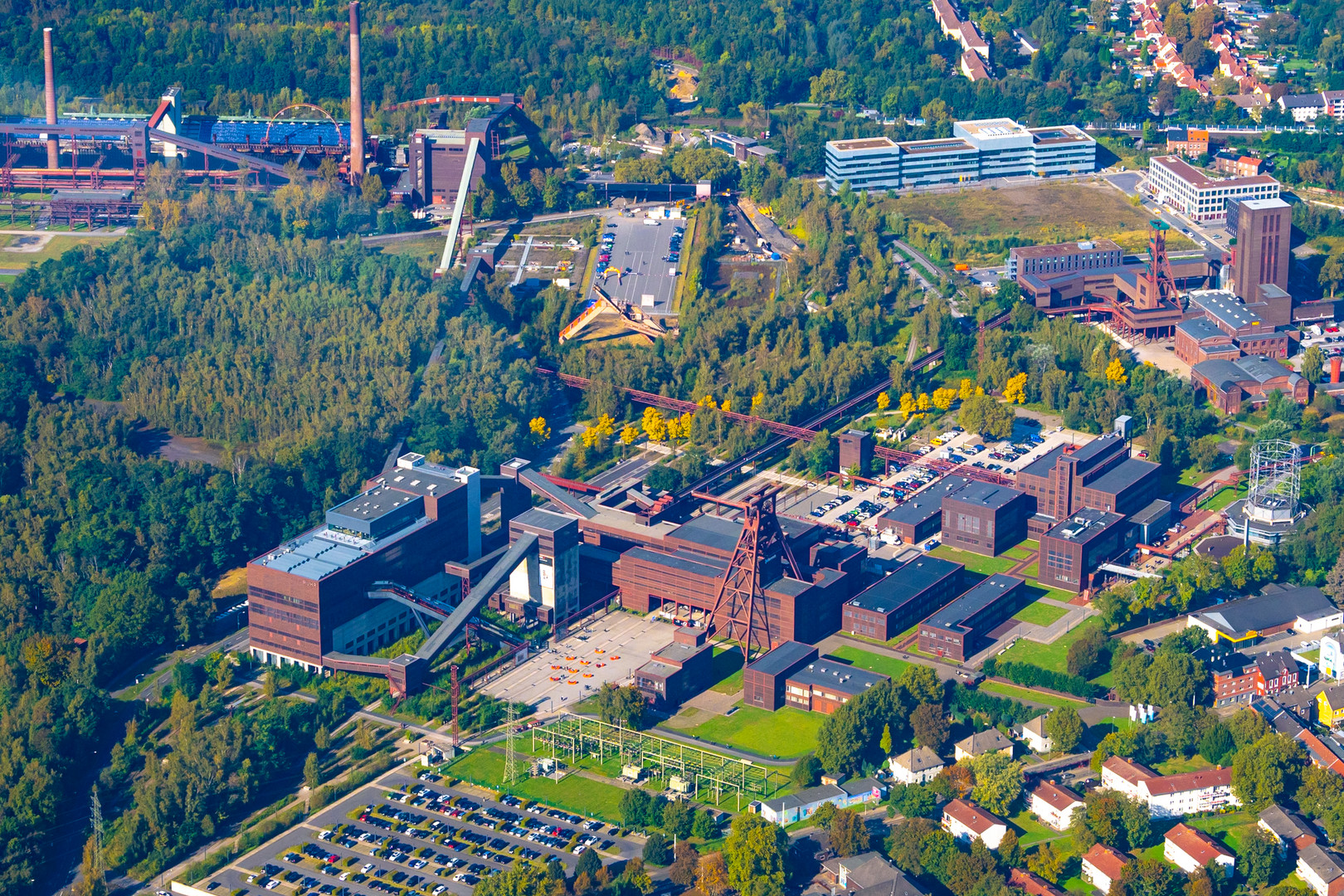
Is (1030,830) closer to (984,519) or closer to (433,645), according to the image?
(984,519)

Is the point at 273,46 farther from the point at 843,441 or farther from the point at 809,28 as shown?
the point at 843,441

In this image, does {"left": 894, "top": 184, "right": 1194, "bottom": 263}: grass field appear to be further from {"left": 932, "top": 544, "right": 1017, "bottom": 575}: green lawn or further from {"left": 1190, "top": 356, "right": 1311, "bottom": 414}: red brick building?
{"left": 932, "top": 544, "right": 1017, "bottom": 575}: green lawn

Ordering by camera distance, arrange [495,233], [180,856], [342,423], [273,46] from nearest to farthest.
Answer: [180,856] → [342,423] → [495,233] → [273,46]

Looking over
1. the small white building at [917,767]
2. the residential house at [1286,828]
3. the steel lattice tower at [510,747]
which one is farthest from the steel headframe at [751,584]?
the residential house at [1286,828]

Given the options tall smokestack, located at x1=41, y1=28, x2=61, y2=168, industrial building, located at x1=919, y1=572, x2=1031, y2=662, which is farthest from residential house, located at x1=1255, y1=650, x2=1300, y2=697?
tall smokestack, located at x1=41, y1=28, x2=61, y2=168

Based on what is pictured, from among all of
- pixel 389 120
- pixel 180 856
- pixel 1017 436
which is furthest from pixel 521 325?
pixel 180 856

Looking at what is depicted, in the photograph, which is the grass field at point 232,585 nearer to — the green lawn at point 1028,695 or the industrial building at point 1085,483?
the green lawn at point 1028,695
